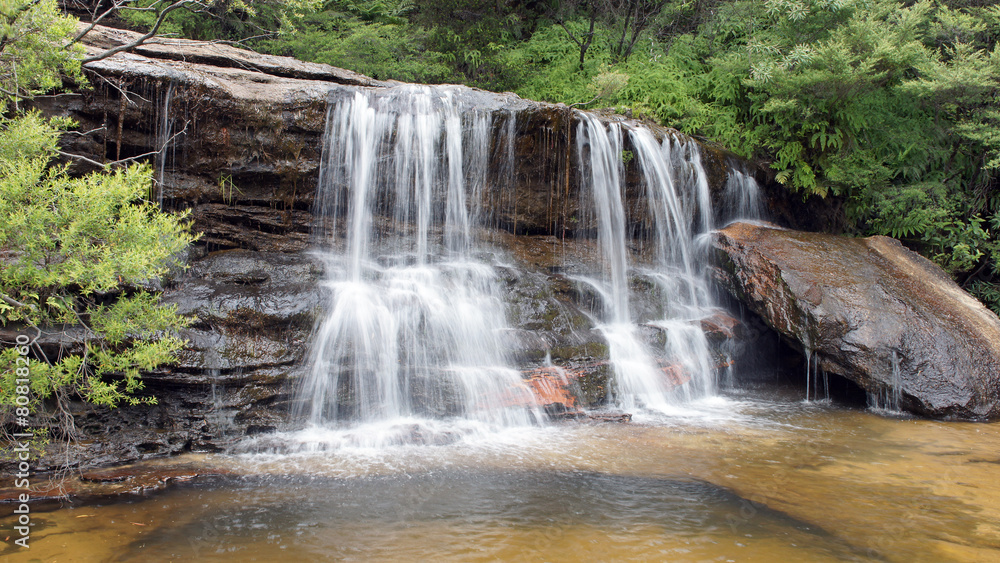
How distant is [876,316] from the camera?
8.76 meters

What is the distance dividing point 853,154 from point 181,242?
12.7 meters

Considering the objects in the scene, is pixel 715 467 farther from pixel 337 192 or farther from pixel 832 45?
pixel 832 45

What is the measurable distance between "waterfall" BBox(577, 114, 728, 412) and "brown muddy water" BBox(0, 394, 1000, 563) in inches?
71.7

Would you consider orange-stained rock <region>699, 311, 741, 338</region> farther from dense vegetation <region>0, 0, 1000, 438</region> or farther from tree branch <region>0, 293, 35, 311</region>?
tree branch <region>0, 293, 35, 311</region>

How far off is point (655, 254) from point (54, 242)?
9340mm

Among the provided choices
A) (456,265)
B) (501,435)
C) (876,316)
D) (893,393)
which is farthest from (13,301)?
(876,316)

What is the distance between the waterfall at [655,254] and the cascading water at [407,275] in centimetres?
204

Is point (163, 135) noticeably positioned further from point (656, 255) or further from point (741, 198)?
point (741, 198)

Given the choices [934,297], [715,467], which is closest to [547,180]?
[715,467]

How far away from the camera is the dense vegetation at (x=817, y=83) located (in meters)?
11.3

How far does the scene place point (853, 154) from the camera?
470 inches

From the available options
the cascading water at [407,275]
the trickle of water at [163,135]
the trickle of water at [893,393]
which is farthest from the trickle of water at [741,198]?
the trickle of water at [163,135]

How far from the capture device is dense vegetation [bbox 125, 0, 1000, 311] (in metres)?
11.3

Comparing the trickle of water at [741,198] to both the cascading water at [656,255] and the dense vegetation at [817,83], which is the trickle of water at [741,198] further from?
the dense vegetation at [817,83]
